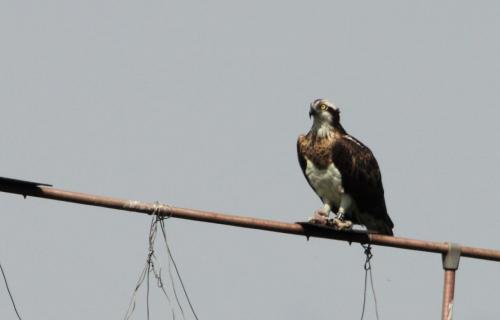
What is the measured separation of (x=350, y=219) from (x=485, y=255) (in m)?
3.07

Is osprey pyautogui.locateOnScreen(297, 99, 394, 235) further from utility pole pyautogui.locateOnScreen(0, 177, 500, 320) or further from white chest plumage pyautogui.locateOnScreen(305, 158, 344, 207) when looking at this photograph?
utility pole pyautogui.locateOnScreen(0, 177, 500, 320)

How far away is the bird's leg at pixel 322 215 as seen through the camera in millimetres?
16656

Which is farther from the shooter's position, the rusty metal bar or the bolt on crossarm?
the bolt on crossarm

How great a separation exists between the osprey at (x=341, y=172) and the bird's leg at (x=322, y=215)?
12 mm

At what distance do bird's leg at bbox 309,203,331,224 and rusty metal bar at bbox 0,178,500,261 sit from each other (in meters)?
1.03

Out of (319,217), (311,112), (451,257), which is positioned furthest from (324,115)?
(451,257)

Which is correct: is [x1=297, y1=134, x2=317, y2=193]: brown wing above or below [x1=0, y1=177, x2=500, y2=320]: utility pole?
above

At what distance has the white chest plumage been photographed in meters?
17.8

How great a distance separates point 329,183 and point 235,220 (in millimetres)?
3836

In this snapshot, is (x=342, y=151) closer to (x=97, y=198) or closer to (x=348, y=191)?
(x=348, y=191)

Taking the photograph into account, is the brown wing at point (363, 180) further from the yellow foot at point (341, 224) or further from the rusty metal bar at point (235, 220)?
the rusty metal bar at point (235, 220)

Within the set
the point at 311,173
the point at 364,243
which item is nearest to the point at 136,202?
the point at 364,243

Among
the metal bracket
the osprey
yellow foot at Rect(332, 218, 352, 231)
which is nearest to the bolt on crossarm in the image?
the metal bracket

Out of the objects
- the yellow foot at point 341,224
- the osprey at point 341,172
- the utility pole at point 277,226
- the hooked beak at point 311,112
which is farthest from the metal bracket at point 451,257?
the hooked beak at point 311,112
